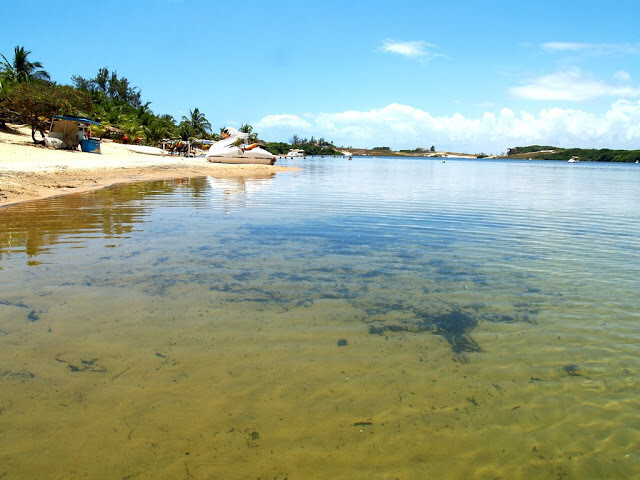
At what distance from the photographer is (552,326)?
17.6 feet

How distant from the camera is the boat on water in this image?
46.0 meters

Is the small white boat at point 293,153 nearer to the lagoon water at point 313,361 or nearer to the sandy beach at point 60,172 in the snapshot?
the sandy beach at point 60,172

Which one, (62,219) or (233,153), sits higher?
(233,153)

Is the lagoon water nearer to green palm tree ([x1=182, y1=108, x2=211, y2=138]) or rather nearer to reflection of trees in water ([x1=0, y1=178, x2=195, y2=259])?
reflection of trees in water ([x1=0, y1=178, x2=195, y2=259])

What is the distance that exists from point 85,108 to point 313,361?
42578 mm

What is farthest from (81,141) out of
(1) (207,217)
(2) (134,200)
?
(1) (207,217)

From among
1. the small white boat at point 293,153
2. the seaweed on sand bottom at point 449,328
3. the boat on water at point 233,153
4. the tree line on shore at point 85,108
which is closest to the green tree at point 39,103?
the tree line on shore at point 85,108

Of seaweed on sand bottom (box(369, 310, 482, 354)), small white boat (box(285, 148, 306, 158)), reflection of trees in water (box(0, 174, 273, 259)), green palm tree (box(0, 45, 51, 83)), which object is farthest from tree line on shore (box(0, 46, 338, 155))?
small white boat (box(285, 148, 306, 158))

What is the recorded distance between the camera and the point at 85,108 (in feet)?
126

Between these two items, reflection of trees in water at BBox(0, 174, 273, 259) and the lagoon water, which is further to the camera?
reflection of trees in water at BBox(0, 174, 273, 259)

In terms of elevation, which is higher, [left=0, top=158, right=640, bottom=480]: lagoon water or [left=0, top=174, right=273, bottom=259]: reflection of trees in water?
[left=0, top=174, right=273, bottom=259]: reflection of trees in water

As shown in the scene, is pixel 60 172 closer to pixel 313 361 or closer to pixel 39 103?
pixel 39 103

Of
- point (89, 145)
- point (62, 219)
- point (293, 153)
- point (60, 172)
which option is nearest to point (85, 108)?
point (89, 145)

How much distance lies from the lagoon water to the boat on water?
37910 millimetres
